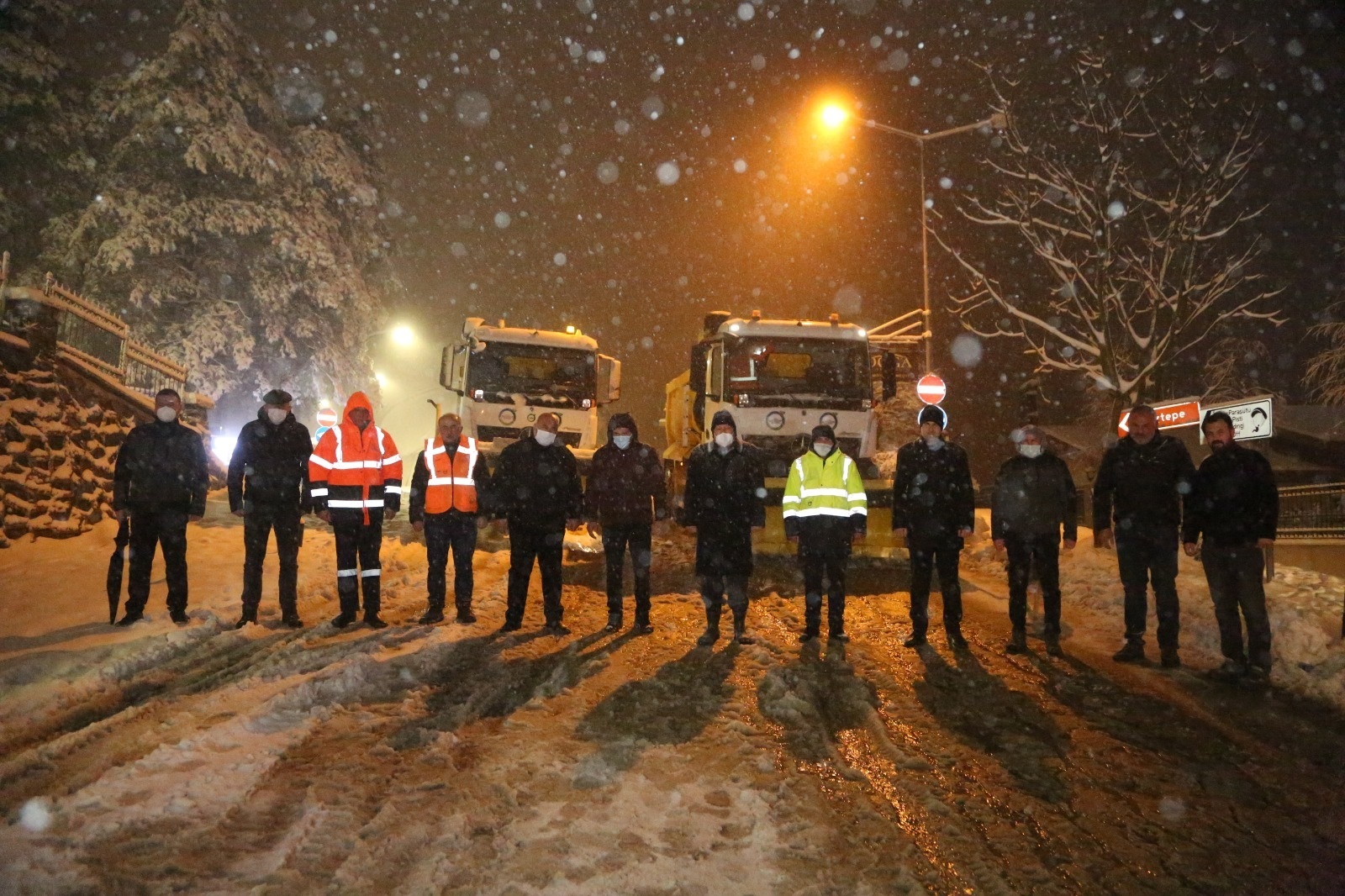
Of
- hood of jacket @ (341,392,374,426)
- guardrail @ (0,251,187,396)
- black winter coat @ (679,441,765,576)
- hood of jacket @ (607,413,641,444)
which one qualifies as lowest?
black winter coat @ (679,441,765,576)

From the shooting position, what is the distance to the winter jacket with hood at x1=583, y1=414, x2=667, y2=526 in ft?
23.8

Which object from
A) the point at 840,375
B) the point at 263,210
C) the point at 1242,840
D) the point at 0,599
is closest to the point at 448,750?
the point at 1242,840

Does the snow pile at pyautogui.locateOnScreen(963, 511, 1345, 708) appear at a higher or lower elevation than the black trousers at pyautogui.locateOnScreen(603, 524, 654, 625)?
lower

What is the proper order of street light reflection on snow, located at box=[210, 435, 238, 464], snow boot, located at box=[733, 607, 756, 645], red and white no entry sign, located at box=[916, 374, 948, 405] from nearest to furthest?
1. snow boot, located at box=[733, 607, 756, 645]
2. red and white no entry sign, located at box=[916, 374, 948, 405]
3. street light reflection on snow, located at box=[210, 435, 238, 464]

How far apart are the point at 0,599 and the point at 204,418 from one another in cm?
1165

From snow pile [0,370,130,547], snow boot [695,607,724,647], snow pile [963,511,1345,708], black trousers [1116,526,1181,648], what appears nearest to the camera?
snow pile [963,511,1345,708]

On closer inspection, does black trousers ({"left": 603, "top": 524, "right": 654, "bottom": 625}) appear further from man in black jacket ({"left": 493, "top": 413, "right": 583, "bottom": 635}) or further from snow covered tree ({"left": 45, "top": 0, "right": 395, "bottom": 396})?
snow covered tree ({"left": 45, "top": 0, "right": 395, "bottom": 396})

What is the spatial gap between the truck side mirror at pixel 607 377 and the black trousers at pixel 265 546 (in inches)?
314

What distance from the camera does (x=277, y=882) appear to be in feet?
9.68

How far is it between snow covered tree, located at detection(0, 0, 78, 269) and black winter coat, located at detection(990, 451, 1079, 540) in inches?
873

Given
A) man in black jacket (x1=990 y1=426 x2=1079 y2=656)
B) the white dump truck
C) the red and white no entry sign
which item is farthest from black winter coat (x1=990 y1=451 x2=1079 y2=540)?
the white dump truck

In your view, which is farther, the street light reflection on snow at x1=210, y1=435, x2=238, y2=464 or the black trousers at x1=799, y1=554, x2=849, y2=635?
the street light reflection on snow at x1=210, y1=435, x2=238, y2=464

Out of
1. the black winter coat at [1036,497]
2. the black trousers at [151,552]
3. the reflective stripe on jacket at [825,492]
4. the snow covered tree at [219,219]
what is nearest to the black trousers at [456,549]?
the black trousers at [151,552]

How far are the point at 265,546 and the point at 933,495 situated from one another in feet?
18.9
